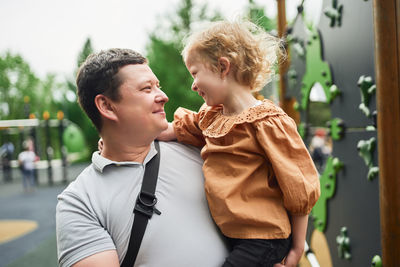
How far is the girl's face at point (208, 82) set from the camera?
1623 millimetres

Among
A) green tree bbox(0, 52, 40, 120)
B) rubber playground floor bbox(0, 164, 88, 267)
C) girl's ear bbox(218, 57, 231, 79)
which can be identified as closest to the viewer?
girl's ear bbox(218, 57, 231, 79)

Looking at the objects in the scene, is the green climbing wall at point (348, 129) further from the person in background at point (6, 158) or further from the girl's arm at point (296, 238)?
the person in background at point (6, 158)

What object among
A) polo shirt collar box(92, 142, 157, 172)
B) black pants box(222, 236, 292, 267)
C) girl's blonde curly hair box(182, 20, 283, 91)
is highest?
girl's blonde curly hair box(182, 20, 283, 91)

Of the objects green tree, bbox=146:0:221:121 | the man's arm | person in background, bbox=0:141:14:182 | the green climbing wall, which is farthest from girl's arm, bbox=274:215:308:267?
person in background, bbox=0:141:14:182

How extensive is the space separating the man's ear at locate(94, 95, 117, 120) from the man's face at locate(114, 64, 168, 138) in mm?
31

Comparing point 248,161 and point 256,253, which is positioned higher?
point 248,161

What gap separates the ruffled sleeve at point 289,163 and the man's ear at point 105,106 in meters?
0.67

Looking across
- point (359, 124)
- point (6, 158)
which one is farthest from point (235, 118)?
point (6, 158)

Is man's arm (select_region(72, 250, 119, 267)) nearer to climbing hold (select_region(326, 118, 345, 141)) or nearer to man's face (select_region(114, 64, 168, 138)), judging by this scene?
man's face (select_region(114, 64, 168, 138))

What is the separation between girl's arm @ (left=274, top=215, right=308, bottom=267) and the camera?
151 centimetres

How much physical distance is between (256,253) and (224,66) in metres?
0.80

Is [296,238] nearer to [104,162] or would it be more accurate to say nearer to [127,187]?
[127,187]

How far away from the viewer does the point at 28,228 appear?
28.0 ft

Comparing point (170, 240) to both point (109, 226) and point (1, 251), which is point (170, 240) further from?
point (1, 251)
